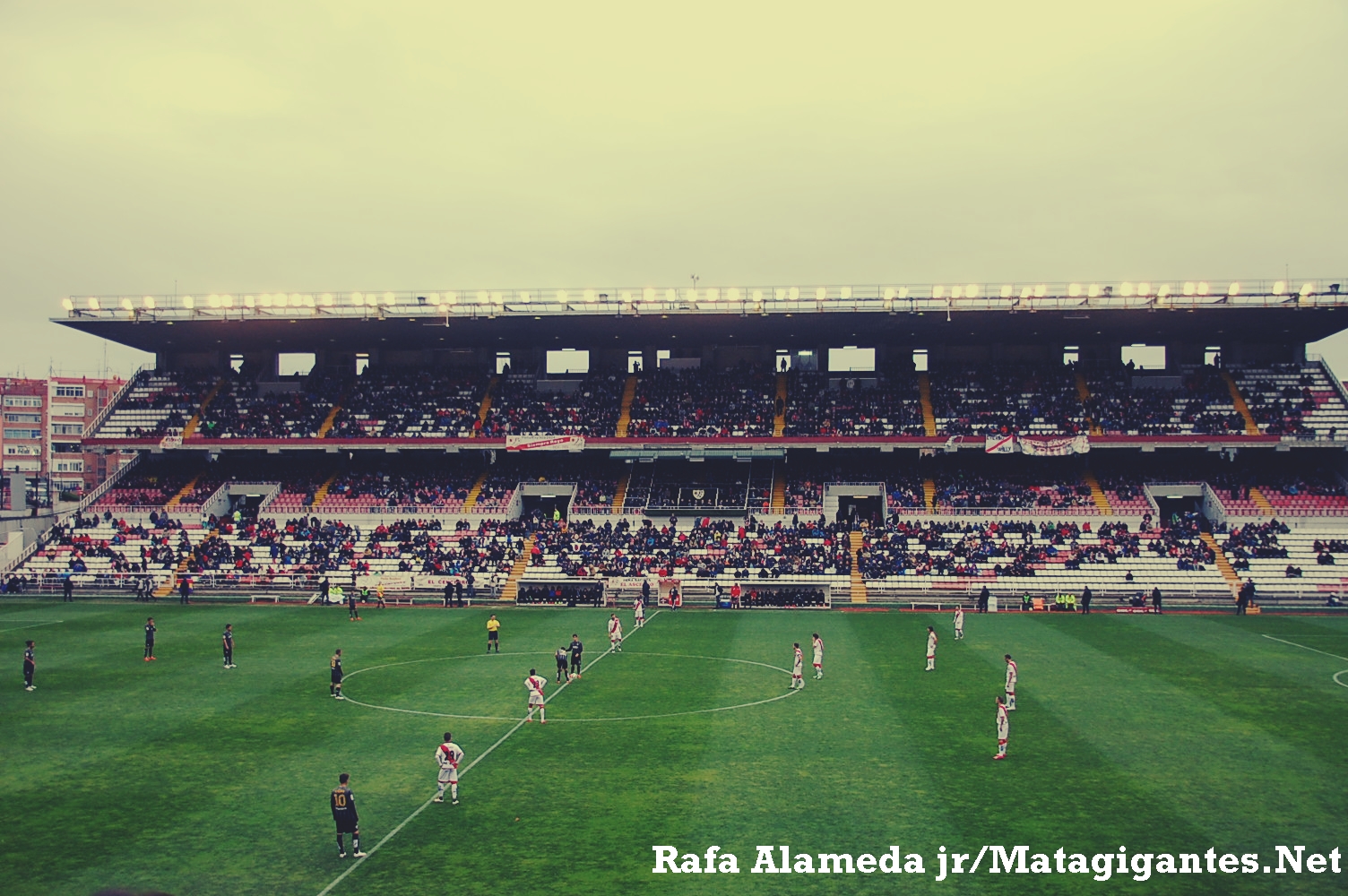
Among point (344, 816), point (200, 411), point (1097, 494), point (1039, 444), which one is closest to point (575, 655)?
point (344, 816)

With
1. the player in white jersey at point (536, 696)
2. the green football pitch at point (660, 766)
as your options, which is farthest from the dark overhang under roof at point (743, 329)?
the player in white jersey at point (536, 696)

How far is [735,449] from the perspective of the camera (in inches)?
2613

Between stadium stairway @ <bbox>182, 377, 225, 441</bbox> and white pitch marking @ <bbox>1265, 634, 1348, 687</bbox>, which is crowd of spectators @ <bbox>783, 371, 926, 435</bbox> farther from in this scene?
stadium stairway @ <bbox>182, 377, 225, 441</bbox>

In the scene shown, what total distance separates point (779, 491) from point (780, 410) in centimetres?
599

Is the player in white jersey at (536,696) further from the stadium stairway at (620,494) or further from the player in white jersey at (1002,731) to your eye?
the stadium stairway at (620,494)

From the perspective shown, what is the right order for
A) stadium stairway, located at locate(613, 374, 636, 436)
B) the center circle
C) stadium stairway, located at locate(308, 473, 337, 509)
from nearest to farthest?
the center circle → stadium stairway, located at locate(308, 473, 337, 509) → stadium stairway, located at locate(613, 374, 636, 436)

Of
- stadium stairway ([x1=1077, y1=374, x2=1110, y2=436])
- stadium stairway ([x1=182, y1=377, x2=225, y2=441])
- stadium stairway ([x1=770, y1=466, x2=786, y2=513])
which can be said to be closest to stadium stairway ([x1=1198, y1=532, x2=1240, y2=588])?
stadium stairway ([x1=1077, y1=374, x2=1110, y2=436])

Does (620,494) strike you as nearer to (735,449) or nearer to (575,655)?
(735,449)

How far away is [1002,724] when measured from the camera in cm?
2291

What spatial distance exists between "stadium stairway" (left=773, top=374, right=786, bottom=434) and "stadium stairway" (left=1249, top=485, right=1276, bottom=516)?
94.4 ft

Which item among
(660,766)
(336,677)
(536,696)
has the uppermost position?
(336,677)

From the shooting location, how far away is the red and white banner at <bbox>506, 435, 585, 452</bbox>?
65.9m

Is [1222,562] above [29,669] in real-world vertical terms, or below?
above

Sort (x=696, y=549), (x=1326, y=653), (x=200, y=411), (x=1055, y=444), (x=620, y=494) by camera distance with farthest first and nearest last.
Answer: (x=200, y=411) → (x=620, y=494) → (x=1055, y=444) → (x=696, y=549) → (x=1326, y=653)
